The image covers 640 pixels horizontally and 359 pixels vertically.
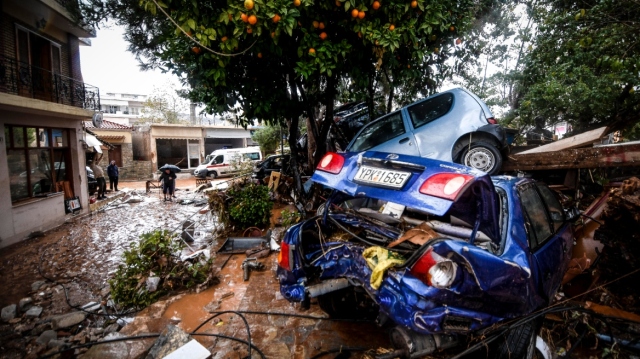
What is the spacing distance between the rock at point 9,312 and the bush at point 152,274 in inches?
54.6

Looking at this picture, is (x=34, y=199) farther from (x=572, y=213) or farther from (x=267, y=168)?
(x=572, y=213)

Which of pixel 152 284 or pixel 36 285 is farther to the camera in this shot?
pixel 36 285

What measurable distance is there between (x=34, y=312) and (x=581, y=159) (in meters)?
9.16

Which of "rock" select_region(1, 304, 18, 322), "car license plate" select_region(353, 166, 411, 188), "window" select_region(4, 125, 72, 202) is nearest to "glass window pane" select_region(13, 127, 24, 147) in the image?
"window" select_region(4, 125, 72, 202)

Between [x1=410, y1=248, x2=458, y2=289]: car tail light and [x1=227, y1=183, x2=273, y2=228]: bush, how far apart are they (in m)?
5.39

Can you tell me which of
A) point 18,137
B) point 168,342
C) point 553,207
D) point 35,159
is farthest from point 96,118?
point 553,207

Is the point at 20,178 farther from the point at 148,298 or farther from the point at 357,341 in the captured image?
the point at 357,341

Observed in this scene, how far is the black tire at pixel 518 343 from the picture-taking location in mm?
2359

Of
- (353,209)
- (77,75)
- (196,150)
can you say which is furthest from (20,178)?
(196,150)

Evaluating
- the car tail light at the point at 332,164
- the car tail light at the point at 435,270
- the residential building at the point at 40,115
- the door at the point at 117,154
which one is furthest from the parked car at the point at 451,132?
the door at the point at 117,154

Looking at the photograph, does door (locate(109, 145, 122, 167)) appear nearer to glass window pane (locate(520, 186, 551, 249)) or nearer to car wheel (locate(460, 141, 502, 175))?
car wheel (locate(460, 141, 502, 175))

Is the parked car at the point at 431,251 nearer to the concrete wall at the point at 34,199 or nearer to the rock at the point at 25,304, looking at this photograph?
the rock at the point at 25,304

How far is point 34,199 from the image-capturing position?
30.8 feet

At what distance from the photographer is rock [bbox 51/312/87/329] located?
425 centimetres
